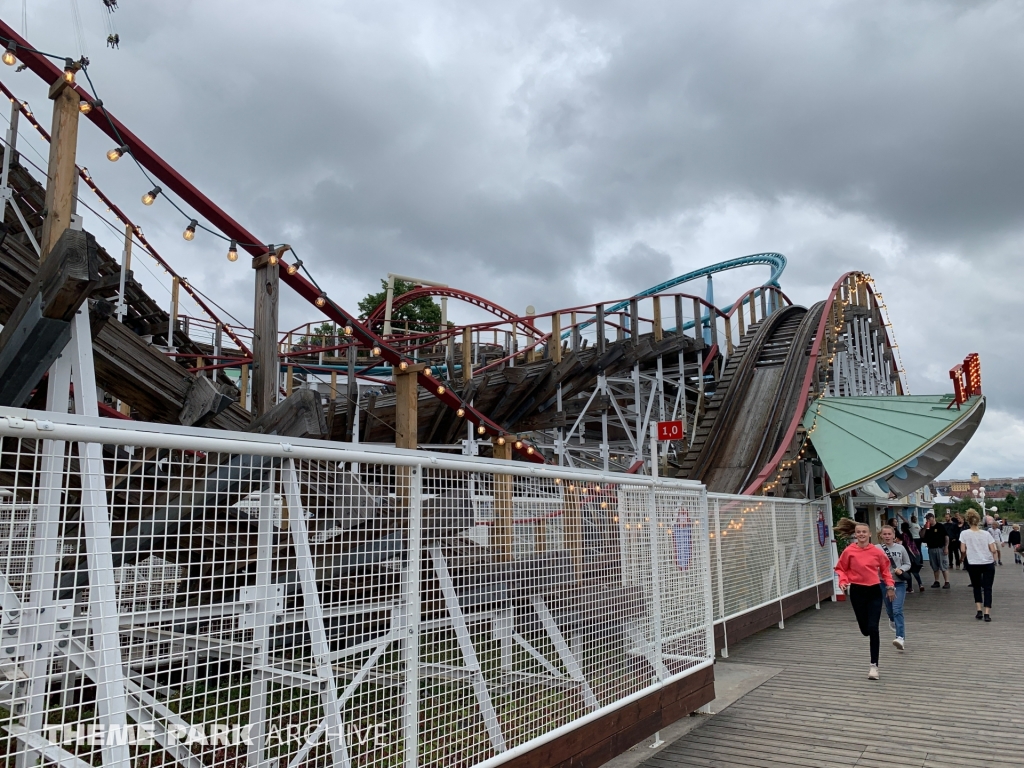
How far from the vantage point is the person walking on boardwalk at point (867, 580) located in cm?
642

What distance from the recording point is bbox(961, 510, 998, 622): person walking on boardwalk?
890 cm

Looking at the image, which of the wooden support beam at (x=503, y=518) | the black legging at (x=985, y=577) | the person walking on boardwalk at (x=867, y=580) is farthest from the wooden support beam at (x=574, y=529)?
the black legging at (x=985, y=577)

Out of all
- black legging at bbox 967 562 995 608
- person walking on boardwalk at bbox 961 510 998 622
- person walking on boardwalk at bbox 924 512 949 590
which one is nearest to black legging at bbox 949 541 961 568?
person walking on boardwalk at bbox 924 512 949 590

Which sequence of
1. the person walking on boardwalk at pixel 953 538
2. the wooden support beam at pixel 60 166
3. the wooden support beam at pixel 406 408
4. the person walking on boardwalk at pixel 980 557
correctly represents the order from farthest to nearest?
the person walking on boardwalk at pixel 953 538 < the person walking on boardwalk at pixel 980 557 < the wooden support beam at pixel 406 408 < the wooden support beam at pixel 60 166

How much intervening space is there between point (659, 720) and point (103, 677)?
3.69 meters

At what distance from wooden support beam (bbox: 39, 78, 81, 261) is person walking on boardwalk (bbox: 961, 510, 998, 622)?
10.0 meters

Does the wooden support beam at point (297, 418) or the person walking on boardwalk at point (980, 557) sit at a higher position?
the wooden support beam at point (297, 418)

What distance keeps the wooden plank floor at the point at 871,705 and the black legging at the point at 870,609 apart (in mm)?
342

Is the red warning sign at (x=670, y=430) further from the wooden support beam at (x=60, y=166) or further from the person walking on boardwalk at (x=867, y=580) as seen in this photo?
the wooden support beam at (x=60, y=166)

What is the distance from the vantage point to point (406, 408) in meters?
6.81

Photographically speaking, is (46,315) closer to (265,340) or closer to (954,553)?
(265,340)

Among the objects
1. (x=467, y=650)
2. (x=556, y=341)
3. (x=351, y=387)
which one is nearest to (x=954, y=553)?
(x=556, y=341)

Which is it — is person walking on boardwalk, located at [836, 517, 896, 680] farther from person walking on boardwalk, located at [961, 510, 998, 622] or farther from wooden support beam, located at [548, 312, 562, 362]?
wooden support beam, located at [548, 312, 562, 362]

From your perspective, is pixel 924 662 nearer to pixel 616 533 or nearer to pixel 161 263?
pixel 616 533
